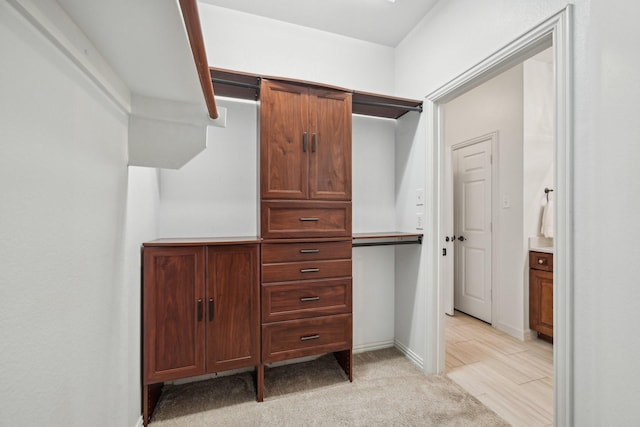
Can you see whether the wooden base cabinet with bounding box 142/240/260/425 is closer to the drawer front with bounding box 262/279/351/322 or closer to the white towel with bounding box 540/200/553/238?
the drawer front with bounding box 262/279/351/322

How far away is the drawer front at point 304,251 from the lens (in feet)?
5.74

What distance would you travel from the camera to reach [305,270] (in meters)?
1.82

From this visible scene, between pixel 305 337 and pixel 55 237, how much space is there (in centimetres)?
148

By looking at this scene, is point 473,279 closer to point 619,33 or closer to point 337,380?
point 337,380

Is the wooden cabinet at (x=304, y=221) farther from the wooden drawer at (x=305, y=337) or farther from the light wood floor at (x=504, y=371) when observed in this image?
the light wood floor at (x=504, y=371)

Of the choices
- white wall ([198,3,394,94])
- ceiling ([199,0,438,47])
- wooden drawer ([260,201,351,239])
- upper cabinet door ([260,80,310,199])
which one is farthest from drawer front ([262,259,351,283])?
ceiling ([199,0,438,47])

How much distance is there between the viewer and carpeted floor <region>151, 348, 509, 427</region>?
5.08 feet

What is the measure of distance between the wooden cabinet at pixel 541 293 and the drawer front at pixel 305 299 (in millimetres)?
1967

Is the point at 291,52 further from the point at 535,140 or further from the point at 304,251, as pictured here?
the point at 535,140

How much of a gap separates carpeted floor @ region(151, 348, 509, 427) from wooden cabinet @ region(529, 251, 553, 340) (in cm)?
129

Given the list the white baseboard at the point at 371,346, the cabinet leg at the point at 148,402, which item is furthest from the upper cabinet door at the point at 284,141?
the white baseboard at the point at 371,346

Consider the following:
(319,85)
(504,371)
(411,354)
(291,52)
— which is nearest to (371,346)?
(411,354)

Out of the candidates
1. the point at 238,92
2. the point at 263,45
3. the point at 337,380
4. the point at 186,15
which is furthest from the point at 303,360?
the point at 263,45

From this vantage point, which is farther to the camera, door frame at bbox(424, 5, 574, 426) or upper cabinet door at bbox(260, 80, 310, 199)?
upper cabinet door at bbox(260, 80, 310, 199)
